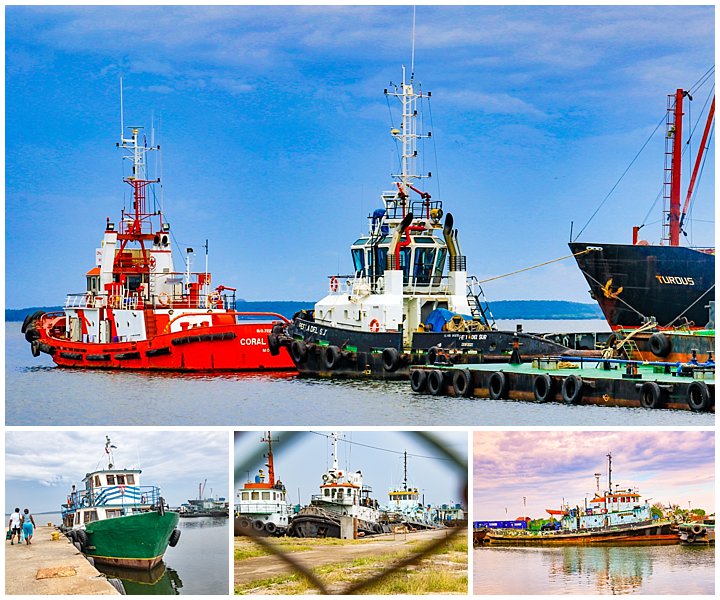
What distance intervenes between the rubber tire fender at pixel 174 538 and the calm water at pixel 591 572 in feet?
10.5

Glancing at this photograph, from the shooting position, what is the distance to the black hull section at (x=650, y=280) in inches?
1053

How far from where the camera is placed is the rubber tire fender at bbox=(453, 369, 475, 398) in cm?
2180

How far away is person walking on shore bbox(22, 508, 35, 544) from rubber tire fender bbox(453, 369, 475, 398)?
9.08m

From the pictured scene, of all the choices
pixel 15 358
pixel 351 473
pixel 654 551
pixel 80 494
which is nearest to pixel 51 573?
pixel 80 494

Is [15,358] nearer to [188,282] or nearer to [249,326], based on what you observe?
[188,282]

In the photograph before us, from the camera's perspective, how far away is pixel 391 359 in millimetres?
25234

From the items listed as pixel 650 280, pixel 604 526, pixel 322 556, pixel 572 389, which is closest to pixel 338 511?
pixel 322 556

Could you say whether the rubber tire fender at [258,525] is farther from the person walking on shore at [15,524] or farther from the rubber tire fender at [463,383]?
the rubber tire fender at [463,383]

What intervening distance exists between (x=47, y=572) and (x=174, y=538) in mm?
1412

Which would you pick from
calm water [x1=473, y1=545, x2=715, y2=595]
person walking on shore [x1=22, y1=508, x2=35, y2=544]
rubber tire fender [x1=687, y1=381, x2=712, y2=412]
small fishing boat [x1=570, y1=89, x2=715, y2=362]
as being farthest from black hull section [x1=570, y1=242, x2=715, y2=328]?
person walking on shore [x1=22, y1=508, x2=35, y2=544]

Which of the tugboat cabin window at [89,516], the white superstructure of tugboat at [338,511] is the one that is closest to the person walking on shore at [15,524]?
the tugboat cabin window at [89,516]

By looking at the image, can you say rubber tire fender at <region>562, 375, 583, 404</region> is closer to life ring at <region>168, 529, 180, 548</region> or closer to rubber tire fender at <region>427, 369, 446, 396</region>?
rubber tire fender at <region>427, 369, 446, 396</region>

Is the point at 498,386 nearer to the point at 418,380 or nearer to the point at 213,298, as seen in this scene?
the point at 418,380

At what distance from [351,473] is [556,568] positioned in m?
2.51
